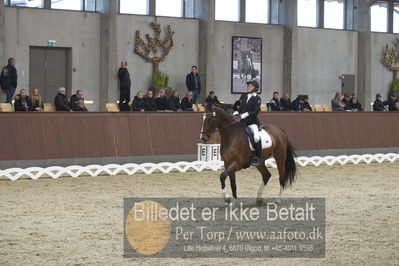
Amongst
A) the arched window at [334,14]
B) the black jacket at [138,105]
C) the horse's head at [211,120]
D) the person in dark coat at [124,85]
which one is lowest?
the horse's head at [211,120]

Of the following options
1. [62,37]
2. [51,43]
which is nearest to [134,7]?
[62,37]

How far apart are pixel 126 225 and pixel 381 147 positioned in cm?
1339

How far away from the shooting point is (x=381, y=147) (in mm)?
21500

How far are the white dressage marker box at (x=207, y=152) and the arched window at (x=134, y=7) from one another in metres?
10.7

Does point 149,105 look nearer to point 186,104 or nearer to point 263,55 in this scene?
point 186,104

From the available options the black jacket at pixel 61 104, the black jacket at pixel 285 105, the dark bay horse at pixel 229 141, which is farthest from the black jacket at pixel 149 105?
the dark bay horse at pixel 229 141

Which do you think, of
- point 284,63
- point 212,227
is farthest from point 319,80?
point 212,227

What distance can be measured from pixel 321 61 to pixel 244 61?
410 centimetres

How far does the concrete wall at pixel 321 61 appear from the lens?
1241 inches

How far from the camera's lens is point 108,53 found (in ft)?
85.3

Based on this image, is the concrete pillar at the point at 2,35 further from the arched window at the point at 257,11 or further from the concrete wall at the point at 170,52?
the arched window at the point at 257,11

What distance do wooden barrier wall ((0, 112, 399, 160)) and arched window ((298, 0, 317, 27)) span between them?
1169cm

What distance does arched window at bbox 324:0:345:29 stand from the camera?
33.1 m

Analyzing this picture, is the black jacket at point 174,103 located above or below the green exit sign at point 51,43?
below
